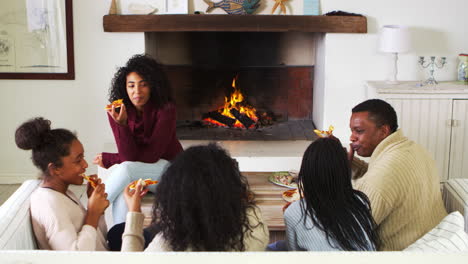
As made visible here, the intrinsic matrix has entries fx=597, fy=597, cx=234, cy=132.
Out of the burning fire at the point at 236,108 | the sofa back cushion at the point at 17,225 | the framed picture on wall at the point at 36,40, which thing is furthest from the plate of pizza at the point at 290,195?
the framed picture on wall at the point at 36,40

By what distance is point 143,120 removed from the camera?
9.59 ft

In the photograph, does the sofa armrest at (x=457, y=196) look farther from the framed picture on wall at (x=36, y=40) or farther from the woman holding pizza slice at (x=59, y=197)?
the framed picture on wall at (x=36, y=40)

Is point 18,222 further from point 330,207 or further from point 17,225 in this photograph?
point 330,207

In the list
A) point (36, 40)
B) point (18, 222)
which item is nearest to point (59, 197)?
point (18, 222)

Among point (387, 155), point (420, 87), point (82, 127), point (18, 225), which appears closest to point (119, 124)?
point (18, 225)

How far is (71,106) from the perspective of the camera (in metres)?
4.32

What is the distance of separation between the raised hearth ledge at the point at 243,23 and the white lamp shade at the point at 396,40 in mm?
200

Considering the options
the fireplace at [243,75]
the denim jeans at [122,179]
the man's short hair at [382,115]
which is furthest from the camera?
the fireplace at [243,75]

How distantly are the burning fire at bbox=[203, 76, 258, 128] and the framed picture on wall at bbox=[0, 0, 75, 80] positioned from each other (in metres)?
1.13

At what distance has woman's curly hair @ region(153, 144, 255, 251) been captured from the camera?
1527 mm

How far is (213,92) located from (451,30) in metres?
1.79

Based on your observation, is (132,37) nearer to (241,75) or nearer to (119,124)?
(241,75)

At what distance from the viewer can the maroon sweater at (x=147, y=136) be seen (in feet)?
9.31

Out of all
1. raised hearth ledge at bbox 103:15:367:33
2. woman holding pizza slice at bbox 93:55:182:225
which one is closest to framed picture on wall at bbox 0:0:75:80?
raised hearth ledge at bbox 103:15:367:33
